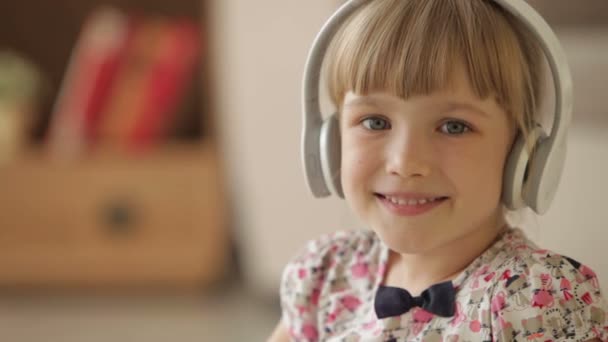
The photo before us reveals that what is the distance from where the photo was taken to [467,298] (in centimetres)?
85

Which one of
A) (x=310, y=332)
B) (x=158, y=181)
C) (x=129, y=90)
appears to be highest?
(x=129, y=90)

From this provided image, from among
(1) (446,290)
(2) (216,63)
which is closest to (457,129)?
(1) (446,290)

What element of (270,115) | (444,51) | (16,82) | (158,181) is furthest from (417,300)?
(16,82)

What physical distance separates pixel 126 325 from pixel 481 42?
174 centimetres

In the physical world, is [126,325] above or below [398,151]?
below

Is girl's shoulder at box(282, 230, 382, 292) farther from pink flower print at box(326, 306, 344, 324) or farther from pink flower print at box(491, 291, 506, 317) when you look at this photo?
pink flower print at box(491, 291, 506, 317)

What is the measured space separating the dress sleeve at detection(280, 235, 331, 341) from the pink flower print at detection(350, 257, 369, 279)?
0.12 feet

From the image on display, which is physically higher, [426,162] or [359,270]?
[426,162]

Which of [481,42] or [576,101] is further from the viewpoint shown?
[576,101]

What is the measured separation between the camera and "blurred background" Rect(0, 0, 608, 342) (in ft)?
7.29

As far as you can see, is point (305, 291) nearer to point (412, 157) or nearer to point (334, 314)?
point (334, 314)

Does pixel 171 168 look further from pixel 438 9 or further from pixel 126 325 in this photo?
pixel 438 9

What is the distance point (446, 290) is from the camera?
858mm

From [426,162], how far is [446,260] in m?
0.14
